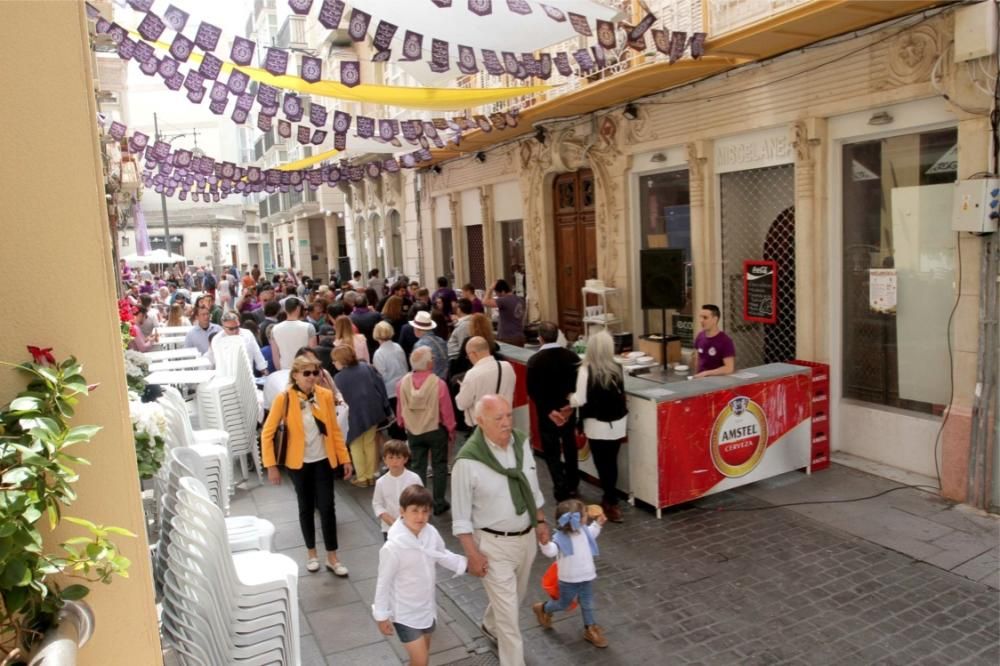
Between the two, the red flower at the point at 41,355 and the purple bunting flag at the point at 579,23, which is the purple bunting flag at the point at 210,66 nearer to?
the purple bunting flag at the point at 579,23

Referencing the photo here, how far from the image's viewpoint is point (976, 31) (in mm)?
6602

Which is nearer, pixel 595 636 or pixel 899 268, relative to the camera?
pixel 595 636

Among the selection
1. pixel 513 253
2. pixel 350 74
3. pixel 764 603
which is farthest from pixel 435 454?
pixel 513 253

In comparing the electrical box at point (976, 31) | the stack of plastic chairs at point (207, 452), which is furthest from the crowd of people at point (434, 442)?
the electrical box at point (976, 31)

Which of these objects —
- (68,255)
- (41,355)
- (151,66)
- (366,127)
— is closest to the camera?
(41,355)

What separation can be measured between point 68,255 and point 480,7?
5.32 metres

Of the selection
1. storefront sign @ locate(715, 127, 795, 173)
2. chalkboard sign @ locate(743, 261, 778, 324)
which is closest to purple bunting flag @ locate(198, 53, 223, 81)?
storefront sign @ locate(715, 127, 795, 173)

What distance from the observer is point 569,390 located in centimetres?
749

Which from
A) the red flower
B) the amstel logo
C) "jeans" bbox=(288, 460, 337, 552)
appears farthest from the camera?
the amstel logo

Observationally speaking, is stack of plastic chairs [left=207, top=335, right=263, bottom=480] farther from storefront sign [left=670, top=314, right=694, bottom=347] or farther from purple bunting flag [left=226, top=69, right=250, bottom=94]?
storefront sign [left=670, top=314, right=694, bottom=347]

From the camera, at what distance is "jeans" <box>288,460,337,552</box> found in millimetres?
6188

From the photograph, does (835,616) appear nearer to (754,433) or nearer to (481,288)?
(754,433)

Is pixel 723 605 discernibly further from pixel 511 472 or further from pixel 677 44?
pixel 677 44

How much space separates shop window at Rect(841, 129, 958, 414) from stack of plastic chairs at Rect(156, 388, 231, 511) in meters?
6.78
